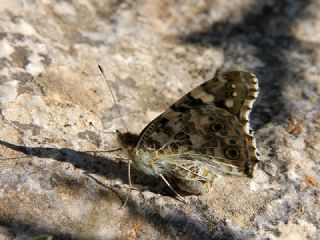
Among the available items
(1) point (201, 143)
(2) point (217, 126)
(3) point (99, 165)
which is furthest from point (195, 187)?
(3) point (99, 165)

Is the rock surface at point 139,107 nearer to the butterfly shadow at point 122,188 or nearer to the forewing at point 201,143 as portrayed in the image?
the butterfly shadow at point 122,188

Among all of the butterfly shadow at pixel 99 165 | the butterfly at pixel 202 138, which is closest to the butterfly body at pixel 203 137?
the butterfly at pixel 202 138

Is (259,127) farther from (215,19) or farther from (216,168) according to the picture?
(215,19)

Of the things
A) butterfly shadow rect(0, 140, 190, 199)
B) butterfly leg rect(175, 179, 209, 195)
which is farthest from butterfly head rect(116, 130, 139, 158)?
butterfly leg rect(175, 179, 209, 195)

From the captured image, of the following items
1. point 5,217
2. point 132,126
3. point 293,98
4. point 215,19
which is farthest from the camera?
point 215,19

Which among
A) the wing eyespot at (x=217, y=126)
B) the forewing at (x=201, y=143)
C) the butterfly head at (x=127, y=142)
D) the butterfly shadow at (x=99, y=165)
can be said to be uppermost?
the wing eyespot at (x=217, y=126)

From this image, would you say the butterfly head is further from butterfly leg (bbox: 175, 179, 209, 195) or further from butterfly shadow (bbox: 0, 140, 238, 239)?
butterfly leg (bbox: 175, 179, 209, 195)

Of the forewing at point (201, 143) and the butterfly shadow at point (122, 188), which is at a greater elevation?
the forewing at point (201, 143)

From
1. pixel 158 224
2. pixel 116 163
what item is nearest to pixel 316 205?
pixel 158 224
